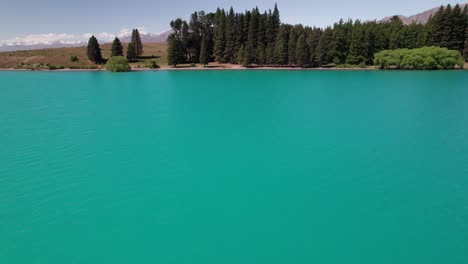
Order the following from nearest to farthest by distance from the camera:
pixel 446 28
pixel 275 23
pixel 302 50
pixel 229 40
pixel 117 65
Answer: pixel 446 28 < pixel 117 65 < pixel 302 50 < pixel 229 40 < pixel 275 23

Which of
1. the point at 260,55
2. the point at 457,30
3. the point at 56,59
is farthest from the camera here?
the point at 56,59

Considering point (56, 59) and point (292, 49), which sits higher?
point (292, 49)

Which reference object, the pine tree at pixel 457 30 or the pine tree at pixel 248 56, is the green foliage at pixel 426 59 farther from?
the pine tree at pixel 248 56

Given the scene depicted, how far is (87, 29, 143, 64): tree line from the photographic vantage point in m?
140

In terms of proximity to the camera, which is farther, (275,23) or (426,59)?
(275,23)

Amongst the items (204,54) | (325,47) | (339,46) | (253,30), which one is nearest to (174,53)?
(204,54)

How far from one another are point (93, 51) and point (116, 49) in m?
9.89

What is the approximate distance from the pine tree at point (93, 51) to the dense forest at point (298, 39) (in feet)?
108

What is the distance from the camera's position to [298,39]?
127312mm

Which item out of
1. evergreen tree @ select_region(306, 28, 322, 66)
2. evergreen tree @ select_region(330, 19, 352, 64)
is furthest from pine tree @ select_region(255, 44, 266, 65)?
evergreen tree @ select_region(330, 19, 352, 64)

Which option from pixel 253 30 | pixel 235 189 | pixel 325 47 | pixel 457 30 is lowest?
pixel 235 189

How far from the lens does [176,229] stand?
16047 millimetres

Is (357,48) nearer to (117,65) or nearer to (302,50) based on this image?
(302,50)

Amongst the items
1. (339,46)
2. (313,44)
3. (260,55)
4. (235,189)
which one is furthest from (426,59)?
(235,189)
